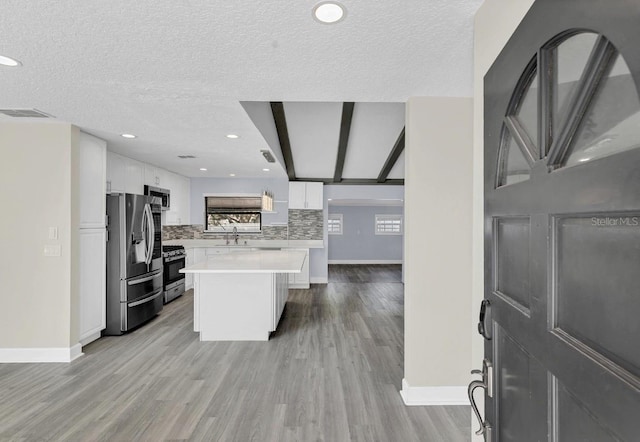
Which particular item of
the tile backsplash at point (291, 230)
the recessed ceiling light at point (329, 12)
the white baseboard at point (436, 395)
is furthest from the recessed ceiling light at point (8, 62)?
the tile backsplash at point (291, 230)

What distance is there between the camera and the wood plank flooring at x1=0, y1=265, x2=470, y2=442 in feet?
7.06

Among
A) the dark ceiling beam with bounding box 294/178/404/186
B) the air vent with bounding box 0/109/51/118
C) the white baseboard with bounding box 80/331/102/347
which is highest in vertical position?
the air vent with bounding box 0/109/51/118

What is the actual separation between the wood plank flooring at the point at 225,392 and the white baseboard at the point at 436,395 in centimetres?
6

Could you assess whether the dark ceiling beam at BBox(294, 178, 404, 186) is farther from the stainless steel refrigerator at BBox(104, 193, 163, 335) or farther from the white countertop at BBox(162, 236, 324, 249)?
the stainless steel refrigerator at BBox(104, 193, 163, 335)

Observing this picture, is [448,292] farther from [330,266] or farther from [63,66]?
[330,266]

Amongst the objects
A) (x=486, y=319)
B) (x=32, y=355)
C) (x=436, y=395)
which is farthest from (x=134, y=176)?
(x=486, y=319)

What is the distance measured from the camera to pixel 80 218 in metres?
3.39

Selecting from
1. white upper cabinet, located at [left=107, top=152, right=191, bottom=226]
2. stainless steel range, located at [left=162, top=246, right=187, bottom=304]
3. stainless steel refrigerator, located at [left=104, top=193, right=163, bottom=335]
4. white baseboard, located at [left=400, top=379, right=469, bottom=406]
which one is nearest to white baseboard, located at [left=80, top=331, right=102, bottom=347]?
stainless steel refrigerator, located at [left=104, top=193, right=163, bottom=335]

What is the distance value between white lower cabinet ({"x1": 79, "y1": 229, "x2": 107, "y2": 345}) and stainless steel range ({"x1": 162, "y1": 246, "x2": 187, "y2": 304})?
4.59ft

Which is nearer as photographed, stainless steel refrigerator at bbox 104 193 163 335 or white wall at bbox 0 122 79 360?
white wall at bbox 0 122 79 360

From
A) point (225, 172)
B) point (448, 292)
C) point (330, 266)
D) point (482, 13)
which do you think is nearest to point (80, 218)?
point (225, 172)

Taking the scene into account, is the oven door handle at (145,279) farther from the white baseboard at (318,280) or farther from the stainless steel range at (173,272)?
the white baseboard at (318,280)

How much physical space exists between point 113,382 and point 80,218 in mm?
1675

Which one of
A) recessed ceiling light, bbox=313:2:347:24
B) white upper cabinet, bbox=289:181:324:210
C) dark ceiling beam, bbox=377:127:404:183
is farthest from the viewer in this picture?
white upper cabinet, bbox=289:181:324:210
